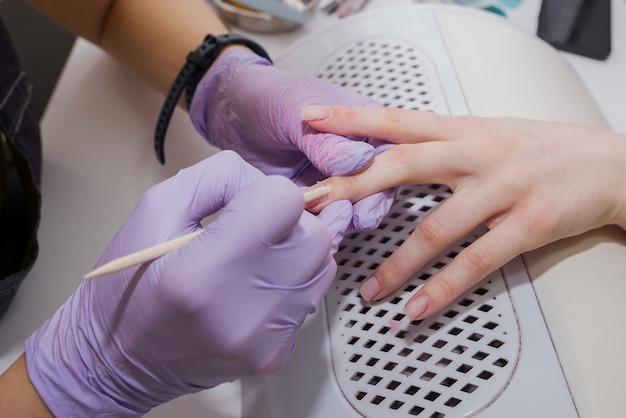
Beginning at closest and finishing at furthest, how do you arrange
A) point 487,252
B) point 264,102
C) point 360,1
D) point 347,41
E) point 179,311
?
1. point 179,311
2. point 487,252
3. point 264,102
4. point 347,41
5. point 360,1

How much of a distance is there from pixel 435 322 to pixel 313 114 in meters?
0.29

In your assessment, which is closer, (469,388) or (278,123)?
(469,388)

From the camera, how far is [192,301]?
486 mm

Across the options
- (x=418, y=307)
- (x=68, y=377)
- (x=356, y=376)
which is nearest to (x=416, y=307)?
(x=418, y=307)

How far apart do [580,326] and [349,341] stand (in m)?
0.26

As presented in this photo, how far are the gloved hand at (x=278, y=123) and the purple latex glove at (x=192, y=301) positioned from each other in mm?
71

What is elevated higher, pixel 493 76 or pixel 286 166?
pixel 493 76

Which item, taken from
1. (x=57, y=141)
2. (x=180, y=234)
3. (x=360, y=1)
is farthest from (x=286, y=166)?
(x=360, y=1)

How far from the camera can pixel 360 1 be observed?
1.27m

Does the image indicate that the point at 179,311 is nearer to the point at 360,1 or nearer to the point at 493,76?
the point at 493,76

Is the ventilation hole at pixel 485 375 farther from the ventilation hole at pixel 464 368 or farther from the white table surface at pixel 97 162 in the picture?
the white table surface at pixel 97 162

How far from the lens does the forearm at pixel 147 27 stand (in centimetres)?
96

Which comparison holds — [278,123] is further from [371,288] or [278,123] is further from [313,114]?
[371,288]

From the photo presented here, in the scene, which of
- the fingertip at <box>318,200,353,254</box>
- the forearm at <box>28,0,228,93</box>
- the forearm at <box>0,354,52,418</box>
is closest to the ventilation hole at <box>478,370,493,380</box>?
the fingertip at <box>318,200,353,254</box>
